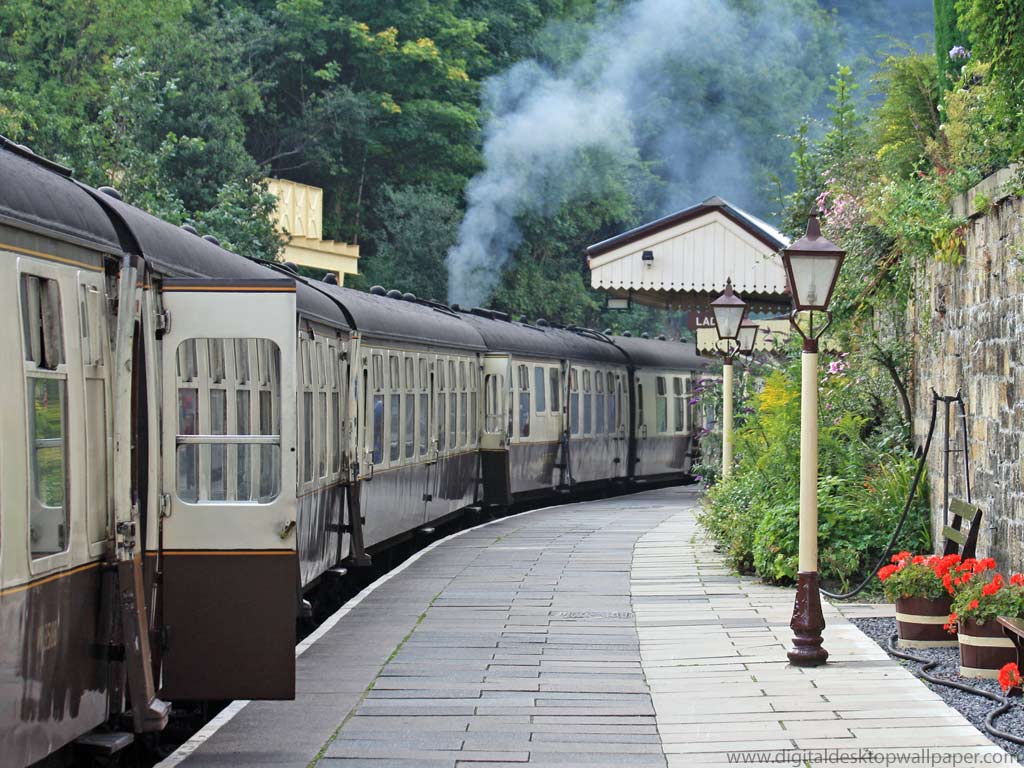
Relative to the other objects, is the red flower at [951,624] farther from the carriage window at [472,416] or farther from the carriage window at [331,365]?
the carriage window at [472,416]

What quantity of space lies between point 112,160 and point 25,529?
24601 mm

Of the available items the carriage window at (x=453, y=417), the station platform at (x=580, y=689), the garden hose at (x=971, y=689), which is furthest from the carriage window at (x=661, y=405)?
the garden hose at (x=971, y=689)

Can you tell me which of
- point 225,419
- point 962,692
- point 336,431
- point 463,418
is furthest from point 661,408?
point 225,419

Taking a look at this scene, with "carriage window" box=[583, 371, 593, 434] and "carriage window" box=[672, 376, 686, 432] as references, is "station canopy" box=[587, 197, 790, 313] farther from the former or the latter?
"carriage window" box=[672, 376, 686, 432]

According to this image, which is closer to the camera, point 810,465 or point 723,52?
point 810,465

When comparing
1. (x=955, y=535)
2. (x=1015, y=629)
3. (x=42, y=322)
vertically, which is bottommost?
(x=1015, y=629)

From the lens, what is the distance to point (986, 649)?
31.2 ft

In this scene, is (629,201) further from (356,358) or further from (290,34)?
(356,358)

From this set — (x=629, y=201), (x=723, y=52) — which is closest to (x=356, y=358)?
(x=629, y=201)

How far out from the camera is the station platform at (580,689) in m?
7.90

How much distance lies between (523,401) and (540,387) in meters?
1.31

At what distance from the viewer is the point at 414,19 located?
53.2 metres

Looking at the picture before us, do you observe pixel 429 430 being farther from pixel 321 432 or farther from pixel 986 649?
pixel 986 649

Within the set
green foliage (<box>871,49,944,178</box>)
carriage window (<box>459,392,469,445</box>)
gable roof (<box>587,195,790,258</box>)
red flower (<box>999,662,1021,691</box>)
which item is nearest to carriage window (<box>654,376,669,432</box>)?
gable roof (<box>587,195,790,258</box>)
